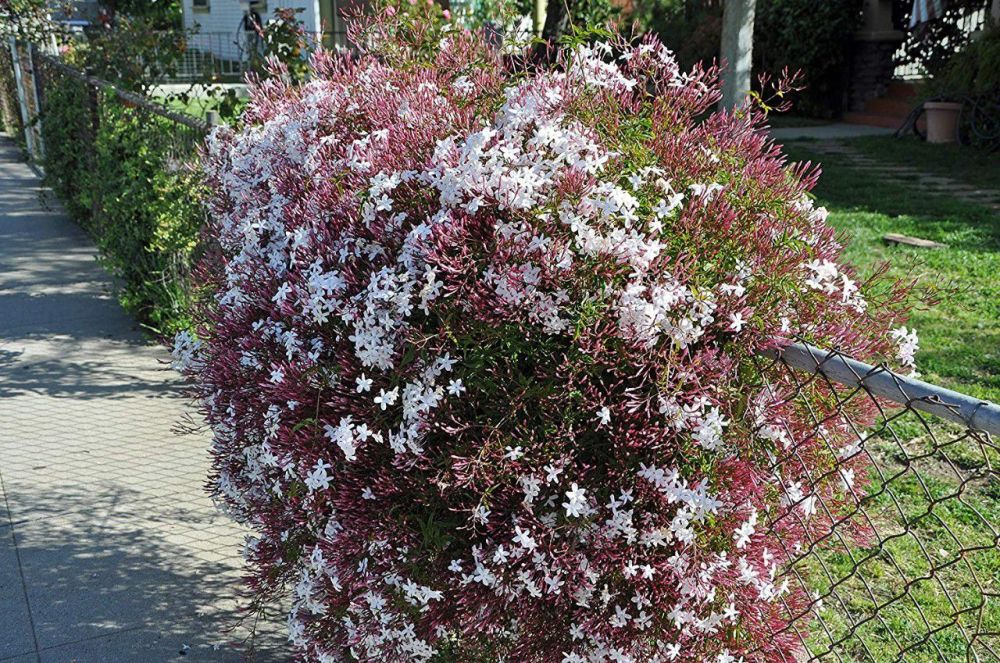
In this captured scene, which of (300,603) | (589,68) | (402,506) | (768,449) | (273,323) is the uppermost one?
(589,68)

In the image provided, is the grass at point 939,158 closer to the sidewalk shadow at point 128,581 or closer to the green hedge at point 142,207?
the green hedge at point 142,207

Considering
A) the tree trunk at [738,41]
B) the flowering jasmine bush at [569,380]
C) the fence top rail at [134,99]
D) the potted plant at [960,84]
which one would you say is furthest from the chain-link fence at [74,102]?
the potted plant at [960,84]

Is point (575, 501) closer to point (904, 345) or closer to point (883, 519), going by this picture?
point (904, 345)

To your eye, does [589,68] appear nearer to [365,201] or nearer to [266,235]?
[365,201]

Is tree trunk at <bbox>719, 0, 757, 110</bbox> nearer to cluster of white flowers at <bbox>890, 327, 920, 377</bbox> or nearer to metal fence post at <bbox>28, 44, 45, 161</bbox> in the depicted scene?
cluster of white flowers at <bbox>890, 327, 920, 377</bbox>

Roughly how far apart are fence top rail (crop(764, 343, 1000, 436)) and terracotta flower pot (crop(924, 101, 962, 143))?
11822 millimetres

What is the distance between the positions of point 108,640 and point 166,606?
28 cm

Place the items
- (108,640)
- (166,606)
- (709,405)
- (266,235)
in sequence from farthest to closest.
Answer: (166,606) → (108,640) → (266,235) → (709,405)

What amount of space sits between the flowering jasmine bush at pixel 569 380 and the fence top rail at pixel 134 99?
10.5 feet

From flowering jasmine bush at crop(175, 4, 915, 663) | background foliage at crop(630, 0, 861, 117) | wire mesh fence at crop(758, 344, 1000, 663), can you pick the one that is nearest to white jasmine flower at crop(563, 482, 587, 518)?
flowering jasmine bush at crop(175, 4, 915, 663)

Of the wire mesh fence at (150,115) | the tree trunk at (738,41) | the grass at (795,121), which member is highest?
the tree trunk at (738,41)

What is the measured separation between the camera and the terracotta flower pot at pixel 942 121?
41.8 ft

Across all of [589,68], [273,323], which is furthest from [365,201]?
[589,68]

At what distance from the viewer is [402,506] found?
8.27 ft
